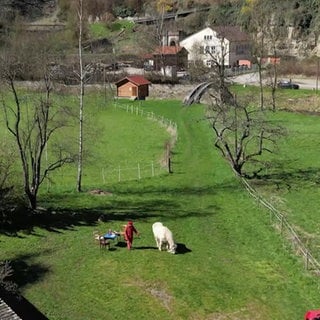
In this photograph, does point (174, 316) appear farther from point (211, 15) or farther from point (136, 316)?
point (211, 15)

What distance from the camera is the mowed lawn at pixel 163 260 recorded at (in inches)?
773

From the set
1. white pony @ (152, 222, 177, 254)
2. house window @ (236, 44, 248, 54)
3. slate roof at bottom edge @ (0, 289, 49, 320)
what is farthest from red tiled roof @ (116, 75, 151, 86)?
slate roof at bottom edge @ (0, 289, 49, 320)

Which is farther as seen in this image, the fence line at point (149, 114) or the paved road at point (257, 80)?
the paved road at point (257, 80)

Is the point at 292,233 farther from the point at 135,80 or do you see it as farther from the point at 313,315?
the point at 135,80

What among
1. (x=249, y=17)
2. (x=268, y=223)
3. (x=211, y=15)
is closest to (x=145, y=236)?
(x=268, y=223)

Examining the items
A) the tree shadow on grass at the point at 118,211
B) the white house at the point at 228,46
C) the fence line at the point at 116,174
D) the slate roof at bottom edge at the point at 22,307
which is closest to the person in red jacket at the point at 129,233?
the tree shadow on grass at the point at 118,211

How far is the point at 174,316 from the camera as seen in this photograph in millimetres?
18922

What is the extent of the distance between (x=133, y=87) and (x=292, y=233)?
171 feet

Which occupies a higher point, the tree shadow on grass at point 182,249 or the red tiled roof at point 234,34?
the red tiled roof at point 234,34

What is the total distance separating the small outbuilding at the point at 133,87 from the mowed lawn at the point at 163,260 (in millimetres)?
40990

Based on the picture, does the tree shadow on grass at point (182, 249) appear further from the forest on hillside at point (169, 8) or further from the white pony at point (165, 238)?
the forest on hillside at point (169, 8)

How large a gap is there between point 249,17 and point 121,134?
68.8 m

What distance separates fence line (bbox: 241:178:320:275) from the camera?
22561 mm

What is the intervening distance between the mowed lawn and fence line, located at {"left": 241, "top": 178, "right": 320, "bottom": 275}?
1.10 ft
